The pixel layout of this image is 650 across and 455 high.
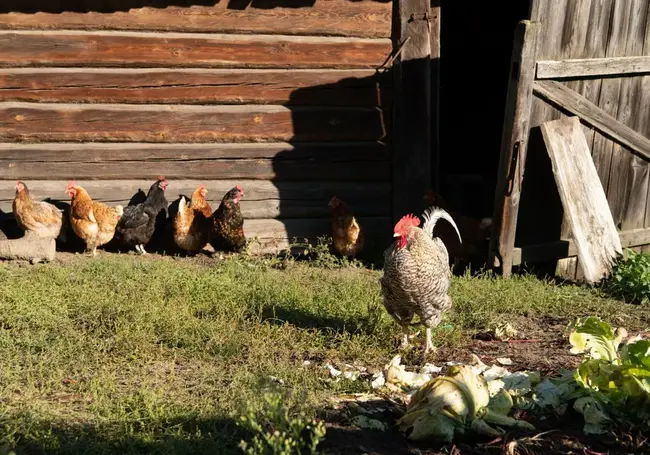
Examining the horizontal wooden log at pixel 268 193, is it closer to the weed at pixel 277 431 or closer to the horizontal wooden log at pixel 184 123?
the horizontal wooden log at pixel 184 123

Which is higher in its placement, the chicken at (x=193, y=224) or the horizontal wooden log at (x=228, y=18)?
the horizontal wooden log at (x=228, y=18)

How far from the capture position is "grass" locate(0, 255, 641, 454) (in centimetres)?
443

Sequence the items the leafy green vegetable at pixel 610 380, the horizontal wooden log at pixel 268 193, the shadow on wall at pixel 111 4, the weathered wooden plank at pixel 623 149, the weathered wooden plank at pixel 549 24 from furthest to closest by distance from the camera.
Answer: the horizontal wooden log at pixel 268 193 < the shadow on wall at pixel 111 4 < the weathered wooden plank at pixel 623 149 < the weathered wooden plank at pixel 549 24 < the leafy green vegetable at pixel 610 380

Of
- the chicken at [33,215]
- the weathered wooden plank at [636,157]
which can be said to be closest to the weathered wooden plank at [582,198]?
the weathered wooden plank at [636,157]

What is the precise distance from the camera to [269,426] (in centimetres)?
432

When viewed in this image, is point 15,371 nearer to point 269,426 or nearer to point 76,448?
point 76,448

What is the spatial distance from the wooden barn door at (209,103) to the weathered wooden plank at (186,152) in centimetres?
1

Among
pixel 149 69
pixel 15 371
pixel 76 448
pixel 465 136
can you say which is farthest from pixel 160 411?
pixel 465 136

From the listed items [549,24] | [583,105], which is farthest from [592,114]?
[549,24]

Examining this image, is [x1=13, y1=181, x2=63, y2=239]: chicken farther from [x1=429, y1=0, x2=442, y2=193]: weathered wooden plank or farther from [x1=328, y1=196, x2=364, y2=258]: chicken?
[x1=429, y1=0, x2=442, y2=193]: weathered wooden plank

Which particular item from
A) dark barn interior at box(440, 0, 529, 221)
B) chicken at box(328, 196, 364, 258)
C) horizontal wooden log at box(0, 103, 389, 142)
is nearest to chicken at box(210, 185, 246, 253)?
horizontal wooden log at box(0, 103, 389, 142)

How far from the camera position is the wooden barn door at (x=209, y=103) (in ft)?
28.5

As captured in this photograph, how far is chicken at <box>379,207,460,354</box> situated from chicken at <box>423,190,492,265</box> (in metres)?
2.72

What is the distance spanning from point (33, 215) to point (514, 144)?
4.96m
